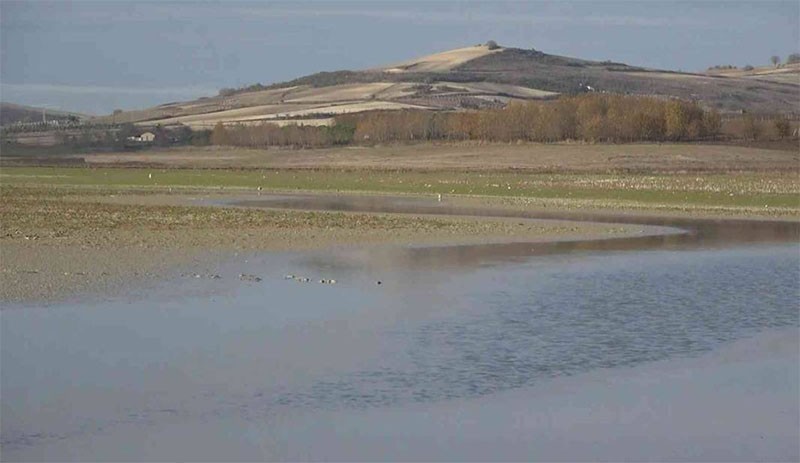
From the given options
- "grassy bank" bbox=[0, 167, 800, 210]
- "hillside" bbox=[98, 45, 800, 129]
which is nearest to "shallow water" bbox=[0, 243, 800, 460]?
"grassy bank" bbox=[0, 167, 800, 210]

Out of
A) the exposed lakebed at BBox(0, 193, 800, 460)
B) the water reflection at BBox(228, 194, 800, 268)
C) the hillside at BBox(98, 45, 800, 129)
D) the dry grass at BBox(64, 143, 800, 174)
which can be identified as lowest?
the dry grass at BBox(64, 143, 800, 174)

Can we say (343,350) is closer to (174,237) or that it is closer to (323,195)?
(174,237)

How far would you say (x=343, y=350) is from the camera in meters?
13.4

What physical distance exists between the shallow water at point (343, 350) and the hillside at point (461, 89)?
79475 mm

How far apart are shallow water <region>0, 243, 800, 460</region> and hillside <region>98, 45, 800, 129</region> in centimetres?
7948

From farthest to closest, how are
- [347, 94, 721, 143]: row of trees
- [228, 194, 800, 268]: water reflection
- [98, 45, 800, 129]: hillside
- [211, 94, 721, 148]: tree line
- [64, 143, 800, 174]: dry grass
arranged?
[98, 45, 800, 129]: hillside → [211, 94, 721, 148]: tree line → [347, 94, 721, 143]: row of trees → [64, 143, 800, 174]: dry grass → [228, 194, 800, 268]: water reflection

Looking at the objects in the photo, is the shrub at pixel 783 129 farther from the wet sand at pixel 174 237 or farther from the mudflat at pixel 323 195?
the wet sand at pixel 174 237

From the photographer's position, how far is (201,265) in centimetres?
2078

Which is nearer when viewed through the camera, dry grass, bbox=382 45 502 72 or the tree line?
the tree line

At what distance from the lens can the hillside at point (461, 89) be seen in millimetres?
112250

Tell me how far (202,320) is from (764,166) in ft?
166

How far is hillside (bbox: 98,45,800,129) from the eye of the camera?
112 metres

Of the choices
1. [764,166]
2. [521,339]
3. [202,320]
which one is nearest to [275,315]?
[202,320]

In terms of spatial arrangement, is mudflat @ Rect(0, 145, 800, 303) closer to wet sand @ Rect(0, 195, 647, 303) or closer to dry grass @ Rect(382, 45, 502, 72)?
wet sand @ Rect(0, 195, 647, 303)
